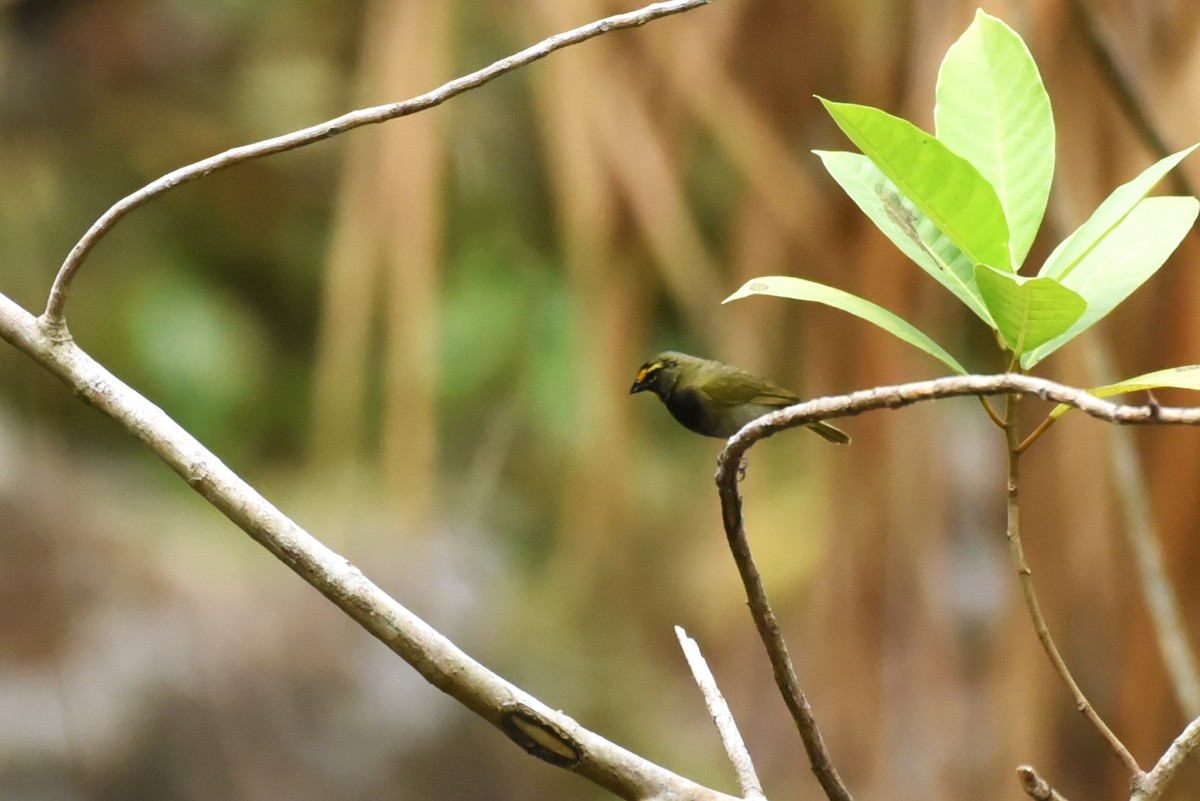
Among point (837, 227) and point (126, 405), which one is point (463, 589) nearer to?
point (837, 227)

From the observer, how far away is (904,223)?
0.48 metres

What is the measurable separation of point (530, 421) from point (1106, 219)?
1.84 m

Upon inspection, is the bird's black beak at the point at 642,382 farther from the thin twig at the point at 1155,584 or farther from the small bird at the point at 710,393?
the thin twig at the point at 1155,584

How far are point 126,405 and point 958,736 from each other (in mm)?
1398

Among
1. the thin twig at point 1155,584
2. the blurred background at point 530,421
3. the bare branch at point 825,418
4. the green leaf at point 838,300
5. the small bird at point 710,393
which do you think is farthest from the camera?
the blurred background at point 530,421

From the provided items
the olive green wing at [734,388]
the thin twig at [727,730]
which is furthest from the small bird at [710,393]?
the thin twig at [727,730]

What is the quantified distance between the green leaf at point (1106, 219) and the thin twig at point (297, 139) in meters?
0.17

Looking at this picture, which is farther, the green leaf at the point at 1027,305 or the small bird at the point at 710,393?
the small bird at the point at 710,393

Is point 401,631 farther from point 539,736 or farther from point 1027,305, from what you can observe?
point 1027,305

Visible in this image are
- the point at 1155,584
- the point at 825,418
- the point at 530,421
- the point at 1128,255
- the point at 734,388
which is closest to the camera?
the point at 825,418

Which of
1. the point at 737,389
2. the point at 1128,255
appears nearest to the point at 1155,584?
the point at 737,389

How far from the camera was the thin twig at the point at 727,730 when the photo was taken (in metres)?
0.50

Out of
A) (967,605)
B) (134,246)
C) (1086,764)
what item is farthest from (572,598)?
(134,246)

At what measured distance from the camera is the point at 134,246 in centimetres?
245
